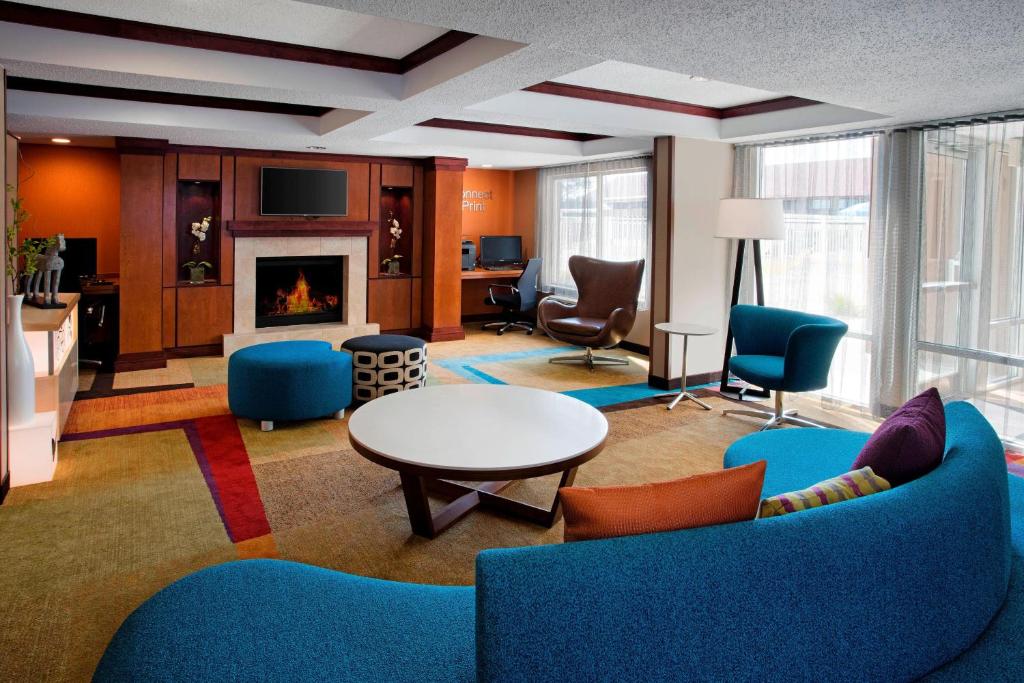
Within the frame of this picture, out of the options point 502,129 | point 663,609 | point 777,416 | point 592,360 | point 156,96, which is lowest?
point 777,416

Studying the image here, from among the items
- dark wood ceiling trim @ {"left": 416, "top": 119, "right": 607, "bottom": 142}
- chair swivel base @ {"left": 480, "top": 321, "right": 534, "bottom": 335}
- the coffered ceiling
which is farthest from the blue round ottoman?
chair swivel base @ {"left": 480, "top": 321, "right": 534, "bottom": 335}

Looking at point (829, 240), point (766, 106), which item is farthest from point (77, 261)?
point (829, 240)

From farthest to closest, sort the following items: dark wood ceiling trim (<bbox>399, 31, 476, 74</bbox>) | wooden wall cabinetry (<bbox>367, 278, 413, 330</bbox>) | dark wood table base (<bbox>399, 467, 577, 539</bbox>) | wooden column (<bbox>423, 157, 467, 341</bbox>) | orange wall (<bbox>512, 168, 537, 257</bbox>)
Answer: orange wall (<bbox>512, 168, 537, 257</bbox>), wooden wall cabinetry (<bbox>367, 278, 413, 330</bbox>), wooden column (<bbox>423, 157, 467, 341</bbox>), dark wood ceiling trim (<bbox>399, 31, 476, 74</bbox>), dark wood table base (<bbox>399, 467, 577, 539</bbox>)

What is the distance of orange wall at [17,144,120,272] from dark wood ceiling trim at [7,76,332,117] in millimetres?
1707

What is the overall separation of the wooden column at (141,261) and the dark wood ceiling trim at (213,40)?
11.4 feet

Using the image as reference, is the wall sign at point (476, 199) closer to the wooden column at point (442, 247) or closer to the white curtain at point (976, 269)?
the wooden column at point (442, 247)

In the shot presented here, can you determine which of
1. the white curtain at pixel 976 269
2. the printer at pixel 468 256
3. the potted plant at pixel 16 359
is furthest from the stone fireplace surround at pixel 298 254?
the white curtain at pixel 976 269

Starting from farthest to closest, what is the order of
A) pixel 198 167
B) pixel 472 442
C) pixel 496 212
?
pixel 496 212, pixel 198 167, pixel 472 442

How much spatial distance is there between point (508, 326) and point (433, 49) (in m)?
5.75

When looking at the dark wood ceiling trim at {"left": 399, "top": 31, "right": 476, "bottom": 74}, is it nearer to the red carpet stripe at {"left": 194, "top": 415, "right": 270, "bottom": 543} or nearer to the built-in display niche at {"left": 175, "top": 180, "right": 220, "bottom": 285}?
the red carpet stripe at {"left": 194, "top": 415, "right": 270, "bottom": 543}

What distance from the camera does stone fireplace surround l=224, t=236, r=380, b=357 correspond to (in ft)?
25.5

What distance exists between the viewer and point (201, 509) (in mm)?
3623

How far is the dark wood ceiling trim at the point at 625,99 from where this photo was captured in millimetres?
5133

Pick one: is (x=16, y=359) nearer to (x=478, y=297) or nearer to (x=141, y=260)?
(x=141, y=260)
